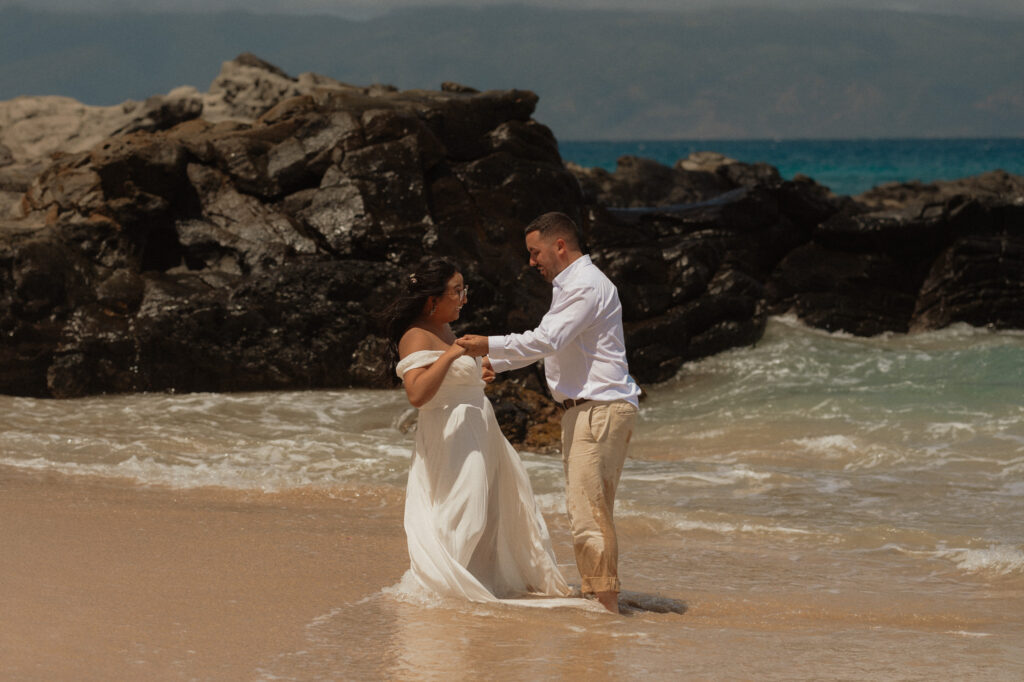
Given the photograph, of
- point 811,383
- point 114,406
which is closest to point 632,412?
point 114,406

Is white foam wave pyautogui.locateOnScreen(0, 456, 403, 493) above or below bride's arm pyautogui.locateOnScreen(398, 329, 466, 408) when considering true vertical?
below

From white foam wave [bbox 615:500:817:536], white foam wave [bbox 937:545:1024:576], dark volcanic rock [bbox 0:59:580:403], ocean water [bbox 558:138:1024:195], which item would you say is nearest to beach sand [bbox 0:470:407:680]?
white foam wave [bbox 615:500:817:536]

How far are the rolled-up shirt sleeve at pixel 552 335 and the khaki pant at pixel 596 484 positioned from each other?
367 mm

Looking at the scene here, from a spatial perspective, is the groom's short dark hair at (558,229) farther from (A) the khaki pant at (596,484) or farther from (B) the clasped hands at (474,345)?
(A) the khaki pant at (596,484)

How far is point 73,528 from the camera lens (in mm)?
7238

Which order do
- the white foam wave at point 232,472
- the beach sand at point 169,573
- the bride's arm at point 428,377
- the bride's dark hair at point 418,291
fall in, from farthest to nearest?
the white foam wave at point 232,472 < the bride's dark hair at point 418,291 < the bride's arm at point 428,377 < the beach sand at point 169,573

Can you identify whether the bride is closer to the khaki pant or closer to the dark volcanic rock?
the khaki pant

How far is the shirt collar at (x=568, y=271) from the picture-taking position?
6.06 metres

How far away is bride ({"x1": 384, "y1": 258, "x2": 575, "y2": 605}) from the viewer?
19.2 ft

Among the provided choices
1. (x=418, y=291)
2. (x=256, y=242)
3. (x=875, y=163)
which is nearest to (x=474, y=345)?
(x=418, y=291)

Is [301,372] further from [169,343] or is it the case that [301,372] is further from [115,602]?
[115,602]

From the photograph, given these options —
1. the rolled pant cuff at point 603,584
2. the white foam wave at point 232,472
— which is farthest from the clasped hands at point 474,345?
the white foam wave at point 232,472

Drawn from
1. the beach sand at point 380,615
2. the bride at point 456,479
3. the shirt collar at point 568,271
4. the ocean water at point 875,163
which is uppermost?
the ocean water at point 875,163

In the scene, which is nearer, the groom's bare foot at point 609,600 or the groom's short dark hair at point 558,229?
the groom's bare foot at point 609,600
